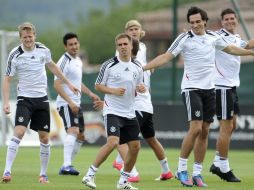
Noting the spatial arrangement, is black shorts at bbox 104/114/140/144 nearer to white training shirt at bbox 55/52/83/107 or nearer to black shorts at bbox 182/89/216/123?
black shorts at bbox 182/89/216/123

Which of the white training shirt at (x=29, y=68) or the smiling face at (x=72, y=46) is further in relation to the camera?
the smiling face at (x=72, y=46)

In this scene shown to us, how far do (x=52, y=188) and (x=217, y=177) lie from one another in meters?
3.57

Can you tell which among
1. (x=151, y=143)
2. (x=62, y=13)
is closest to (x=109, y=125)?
(x=151, y=143)

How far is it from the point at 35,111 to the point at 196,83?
2.56m

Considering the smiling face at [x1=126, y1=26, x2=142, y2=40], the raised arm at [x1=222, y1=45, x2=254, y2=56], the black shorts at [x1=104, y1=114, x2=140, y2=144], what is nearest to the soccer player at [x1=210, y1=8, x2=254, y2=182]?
the raised arm at [x1=222, y1=45, x2=254, y2=56]

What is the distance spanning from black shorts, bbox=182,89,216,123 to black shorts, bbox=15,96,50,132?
2197 millimetres

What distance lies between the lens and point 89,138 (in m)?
28.3

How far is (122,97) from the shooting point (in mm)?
14789

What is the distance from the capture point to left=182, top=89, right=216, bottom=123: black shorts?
50.8 feet

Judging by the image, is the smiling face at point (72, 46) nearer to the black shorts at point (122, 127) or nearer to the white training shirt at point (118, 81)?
the white training shirt at point (118, 81)

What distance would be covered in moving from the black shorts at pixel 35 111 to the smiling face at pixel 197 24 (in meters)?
2.58

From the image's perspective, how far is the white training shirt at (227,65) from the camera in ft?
54.7

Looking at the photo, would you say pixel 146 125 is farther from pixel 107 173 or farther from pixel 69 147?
pixel 69 147

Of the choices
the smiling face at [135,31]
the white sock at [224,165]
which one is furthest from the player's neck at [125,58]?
the white sock at [224,165]
